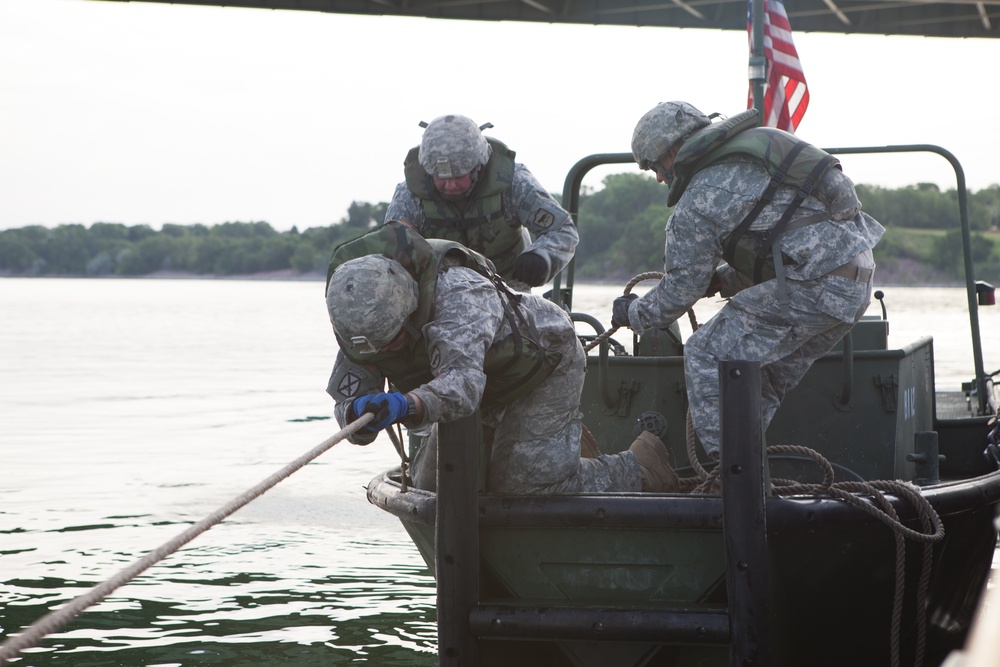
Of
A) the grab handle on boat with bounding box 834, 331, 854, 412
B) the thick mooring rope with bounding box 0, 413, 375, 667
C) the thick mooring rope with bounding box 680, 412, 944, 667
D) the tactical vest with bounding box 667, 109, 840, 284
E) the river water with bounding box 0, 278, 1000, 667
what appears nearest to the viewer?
the thick mooring rope with bounding box 0, 413, 375, 667

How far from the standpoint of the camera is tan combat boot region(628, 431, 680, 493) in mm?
4469

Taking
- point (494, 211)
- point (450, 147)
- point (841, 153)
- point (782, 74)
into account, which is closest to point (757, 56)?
point (782, 74)

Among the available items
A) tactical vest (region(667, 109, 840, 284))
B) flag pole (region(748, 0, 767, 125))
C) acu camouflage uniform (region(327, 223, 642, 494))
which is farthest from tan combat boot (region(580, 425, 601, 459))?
flag pole (region(748, 0, 767, 125))

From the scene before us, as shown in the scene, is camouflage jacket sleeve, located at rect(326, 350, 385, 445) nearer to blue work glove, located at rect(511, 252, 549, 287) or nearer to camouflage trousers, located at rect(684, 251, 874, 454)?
camouflage trousers, located at rect(684, 251, 874, 454)

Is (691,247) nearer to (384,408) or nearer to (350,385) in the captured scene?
(350,385)

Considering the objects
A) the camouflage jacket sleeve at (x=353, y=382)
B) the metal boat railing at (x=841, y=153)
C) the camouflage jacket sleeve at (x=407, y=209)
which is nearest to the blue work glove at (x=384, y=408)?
the camouflage jacket sleeve at (x=353, y=382)

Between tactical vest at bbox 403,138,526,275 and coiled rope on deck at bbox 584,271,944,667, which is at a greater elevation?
tactical vest at bbox 403,138,526,275

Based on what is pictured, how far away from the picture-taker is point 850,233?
436 cm

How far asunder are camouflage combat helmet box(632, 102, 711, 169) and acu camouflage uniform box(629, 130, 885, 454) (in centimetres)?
17

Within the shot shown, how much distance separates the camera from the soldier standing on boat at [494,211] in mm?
5176

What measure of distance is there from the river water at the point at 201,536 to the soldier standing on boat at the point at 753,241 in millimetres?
719

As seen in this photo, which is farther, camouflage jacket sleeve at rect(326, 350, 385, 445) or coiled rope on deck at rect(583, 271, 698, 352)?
coiled rope on deck at rect(583, 271, 698, 352)

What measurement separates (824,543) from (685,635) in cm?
62

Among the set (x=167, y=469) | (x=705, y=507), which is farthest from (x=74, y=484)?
(x=705, y=507)
